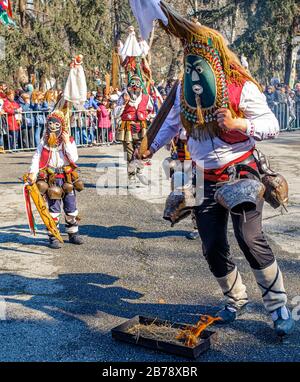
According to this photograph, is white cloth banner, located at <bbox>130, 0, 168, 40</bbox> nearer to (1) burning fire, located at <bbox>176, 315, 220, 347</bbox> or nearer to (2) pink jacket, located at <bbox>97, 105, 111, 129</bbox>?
(1) burning fire, located at <bbox>176, 315, 220, 347</bbox>

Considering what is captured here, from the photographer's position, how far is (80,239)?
22.2 feet

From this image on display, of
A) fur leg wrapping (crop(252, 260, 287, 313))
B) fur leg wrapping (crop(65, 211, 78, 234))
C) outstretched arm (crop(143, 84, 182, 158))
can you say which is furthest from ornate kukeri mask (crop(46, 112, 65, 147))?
fur leg wrapping (crop(252, 260, 287, 313))

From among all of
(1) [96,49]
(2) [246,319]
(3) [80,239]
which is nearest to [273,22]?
(1) [96,49]

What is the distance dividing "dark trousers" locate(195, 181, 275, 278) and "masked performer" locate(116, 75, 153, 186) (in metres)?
6.15

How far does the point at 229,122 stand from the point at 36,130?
12.5 metres

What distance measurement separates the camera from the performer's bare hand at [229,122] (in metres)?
3.74

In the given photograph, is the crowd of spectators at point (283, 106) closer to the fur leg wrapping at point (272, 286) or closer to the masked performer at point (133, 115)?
the masked performer at point (133, 115)

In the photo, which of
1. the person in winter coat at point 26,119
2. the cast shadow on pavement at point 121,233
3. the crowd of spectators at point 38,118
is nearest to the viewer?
the cast shadow on pavement at point 121,233

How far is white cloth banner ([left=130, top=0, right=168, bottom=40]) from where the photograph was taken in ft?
13.1

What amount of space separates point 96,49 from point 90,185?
13924 mm

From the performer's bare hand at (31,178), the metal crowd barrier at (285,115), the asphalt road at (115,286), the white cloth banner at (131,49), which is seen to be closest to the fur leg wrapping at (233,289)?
the asphalt road at (115,286)

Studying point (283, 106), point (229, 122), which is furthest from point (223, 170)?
point (283, 106)

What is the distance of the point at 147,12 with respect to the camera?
13.3 feet

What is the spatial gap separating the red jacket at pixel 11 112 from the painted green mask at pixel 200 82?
11.4m
